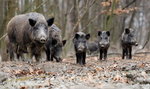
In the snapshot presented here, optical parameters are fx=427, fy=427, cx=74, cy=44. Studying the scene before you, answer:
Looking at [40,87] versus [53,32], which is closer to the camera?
[40,87]

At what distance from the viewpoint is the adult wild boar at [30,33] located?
13.5 meters

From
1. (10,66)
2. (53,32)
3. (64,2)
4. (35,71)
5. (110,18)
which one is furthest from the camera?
(64,2)

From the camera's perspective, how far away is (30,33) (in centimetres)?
1402

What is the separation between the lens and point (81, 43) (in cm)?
1462

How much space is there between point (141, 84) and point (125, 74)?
3.89 feet

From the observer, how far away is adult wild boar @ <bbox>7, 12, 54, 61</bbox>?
44.3 ft

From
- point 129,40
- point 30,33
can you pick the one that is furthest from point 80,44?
point 129,40

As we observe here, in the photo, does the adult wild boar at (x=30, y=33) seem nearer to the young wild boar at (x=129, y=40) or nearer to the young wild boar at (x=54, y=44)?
the young wild boar at (x=54, y=44)

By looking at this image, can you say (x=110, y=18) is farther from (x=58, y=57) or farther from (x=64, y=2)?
(x=64, y=2)

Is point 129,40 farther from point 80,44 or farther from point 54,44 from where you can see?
point 80,44

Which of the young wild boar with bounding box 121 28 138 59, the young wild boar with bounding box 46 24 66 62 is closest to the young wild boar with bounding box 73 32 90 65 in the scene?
the young wild boar with bounding box 46 24 66 62

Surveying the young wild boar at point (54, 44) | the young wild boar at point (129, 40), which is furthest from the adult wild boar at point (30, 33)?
the young wild boar at point (129, 40)

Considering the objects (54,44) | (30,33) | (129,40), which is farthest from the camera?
(129,40)

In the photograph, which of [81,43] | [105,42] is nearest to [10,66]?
[81,43]
